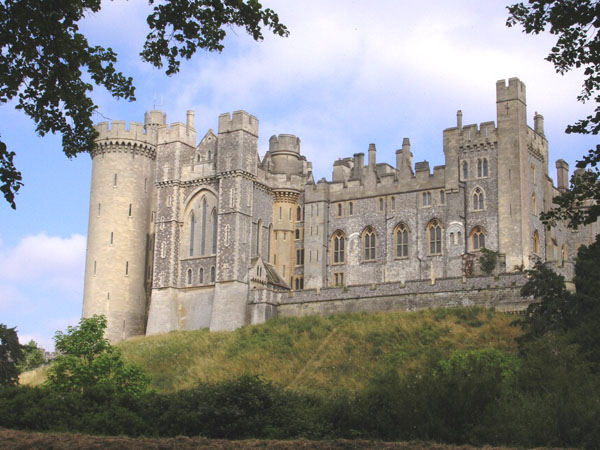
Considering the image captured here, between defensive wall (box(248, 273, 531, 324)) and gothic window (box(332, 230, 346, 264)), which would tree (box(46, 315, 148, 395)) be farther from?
gothic window (box(332, 230, 346, 264))

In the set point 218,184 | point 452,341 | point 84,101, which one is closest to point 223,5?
point 84,101

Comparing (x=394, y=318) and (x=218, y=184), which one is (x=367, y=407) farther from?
(x=218, y=184)

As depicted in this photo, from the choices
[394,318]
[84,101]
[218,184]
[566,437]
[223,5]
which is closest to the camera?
[223,5]

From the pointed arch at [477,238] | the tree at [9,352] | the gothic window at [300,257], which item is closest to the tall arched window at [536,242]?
the pointed arch at [477,238]

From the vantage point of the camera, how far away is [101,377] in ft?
133

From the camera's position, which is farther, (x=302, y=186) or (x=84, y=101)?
(x=302, y=186)

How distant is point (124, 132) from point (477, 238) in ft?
84.2

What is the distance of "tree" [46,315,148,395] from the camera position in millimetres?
40188

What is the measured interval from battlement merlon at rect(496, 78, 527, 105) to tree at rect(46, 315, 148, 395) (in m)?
27.2

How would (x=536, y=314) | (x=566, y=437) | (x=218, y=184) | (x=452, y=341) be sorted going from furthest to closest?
(x=218, y=184), (x=452, y=341), (x=536, y=314), (x=566, y=437)

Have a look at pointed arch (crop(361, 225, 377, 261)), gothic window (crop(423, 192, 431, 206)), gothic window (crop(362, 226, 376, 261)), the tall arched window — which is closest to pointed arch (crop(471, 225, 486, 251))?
the tall arched window

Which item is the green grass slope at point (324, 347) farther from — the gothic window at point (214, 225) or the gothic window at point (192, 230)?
the gothic window at point (192, 230)

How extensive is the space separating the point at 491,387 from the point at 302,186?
41.0 m

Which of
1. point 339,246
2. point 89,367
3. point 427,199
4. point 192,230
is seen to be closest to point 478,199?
point 427,199
